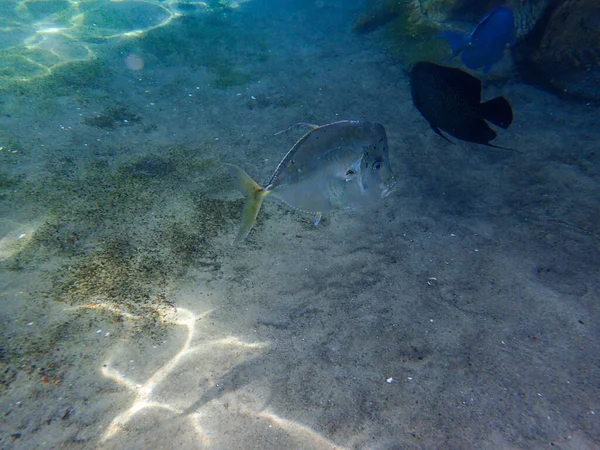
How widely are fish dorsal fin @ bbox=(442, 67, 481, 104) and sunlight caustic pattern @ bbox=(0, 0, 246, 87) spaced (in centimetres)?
672

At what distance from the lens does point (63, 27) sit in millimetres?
7590

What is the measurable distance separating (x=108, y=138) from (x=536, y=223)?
5.61 m

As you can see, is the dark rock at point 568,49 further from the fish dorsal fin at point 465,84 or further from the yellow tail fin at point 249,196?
the yellow tail fin at point 249,196

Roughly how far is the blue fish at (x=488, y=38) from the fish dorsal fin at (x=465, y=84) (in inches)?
29.3

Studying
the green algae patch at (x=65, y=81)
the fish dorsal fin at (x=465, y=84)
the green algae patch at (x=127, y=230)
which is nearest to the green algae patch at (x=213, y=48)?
the green algae patch at (x=65, y=81)

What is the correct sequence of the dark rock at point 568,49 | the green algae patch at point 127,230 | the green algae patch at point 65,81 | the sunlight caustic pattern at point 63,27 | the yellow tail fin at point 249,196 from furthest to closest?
the sunlight caustic pattern at point 63,27, the green algae patch at point 65,81, the dark rock at point 568,49, the green algae patch at point 127,230, the yellow tail fin at point 249,196

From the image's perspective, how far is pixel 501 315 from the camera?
2.63 m

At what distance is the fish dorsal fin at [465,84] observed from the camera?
9.86 ft

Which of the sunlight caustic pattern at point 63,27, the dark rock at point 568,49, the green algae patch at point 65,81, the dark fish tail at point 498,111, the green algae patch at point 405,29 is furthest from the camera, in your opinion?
the green algae patch at point 405,29

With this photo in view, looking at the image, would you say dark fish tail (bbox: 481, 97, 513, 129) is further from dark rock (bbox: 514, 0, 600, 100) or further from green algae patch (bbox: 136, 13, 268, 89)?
green algae patch (bbox: 136, 13, 268, 89)

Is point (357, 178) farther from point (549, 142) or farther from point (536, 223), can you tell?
point (549, 142)

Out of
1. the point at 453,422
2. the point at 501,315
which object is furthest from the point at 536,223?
the point at 453,422

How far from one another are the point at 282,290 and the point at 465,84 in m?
2.62

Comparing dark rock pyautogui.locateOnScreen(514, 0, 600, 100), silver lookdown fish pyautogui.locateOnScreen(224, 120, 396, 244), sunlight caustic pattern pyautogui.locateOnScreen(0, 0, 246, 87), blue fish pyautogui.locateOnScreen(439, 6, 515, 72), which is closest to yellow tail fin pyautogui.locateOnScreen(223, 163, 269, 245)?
silver lookdown fish pyautogui.locateOnScreen(224, 120, 396, 244)
